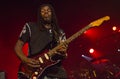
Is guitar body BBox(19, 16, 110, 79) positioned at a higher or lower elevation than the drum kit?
higher

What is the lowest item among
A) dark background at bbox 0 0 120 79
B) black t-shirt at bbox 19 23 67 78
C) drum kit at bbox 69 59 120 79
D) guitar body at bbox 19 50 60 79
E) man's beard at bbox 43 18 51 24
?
drum kit at bbox 69 59 120 79

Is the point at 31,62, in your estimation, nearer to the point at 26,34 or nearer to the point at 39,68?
the point at 39,68

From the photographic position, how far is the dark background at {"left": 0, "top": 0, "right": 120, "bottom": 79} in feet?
25.8

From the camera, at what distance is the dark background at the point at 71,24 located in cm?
786

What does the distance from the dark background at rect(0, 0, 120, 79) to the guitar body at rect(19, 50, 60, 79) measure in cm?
421

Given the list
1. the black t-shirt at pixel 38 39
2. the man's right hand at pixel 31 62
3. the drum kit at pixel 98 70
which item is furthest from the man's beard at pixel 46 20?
the drum kit at pixel 98 70

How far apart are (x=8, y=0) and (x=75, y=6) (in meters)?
2.13

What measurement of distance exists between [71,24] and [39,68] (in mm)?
5886

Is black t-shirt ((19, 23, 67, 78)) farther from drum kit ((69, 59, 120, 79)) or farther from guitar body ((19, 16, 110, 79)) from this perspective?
drum kit ((69, 59, 120, 79))

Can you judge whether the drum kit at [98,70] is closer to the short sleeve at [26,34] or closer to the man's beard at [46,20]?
the man's beard at [46,20]

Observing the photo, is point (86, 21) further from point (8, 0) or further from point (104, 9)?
point (8, 0)

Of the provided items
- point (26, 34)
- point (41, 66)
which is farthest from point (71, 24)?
point (41, 66)

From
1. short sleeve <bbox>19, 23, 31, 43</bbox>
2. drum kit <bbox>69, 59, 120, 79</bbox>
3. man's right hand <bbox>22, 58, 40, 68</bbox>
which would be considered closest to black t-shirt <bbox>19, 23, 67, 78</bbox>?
short sleeve <bbox>19, 23, 31, 43</bbox>

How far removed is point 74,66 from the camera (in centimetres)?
908
